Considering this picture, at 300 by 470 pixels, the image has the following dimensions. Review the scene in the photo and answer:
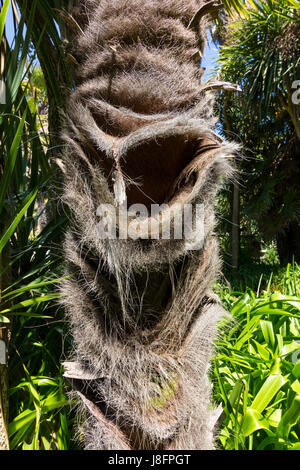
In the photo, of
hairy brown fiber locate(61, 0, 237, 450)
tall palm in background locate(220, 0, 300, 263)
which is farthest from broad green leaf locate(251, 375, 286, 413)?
tall palm in background locate(220, 0, 300, 263)

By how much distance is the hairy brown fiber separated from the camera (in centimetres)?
99

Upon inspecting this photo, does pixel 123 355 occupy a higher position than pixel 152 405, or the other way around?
pixel 123 355

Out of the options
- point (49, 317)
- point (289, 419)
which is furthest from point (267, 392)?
point (49, 317)

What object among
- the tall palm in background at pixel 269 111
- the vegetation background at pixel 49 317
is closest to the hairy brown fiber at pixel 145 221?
the vegetation background at pixel 49 317

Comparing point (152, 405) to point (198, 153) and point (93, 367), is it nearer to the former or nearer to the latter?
point (93, 367)

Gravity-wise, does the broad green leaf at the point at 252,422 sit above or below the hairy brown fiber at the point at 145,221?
below

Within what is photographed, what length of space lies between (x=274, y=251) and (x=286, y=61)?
497 centimetres

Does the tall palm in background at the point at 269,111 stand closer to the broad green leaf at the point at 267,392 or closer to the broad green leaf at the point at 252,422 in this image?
the broad green leaf at the point at 267,392

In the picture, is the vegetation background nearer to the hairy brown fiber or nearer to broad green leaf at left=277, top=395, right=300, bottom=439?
broad green leaf at left=277, top=395, right=300, bottom=439

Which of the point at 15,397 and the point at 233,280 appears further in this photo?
the point at 233,280

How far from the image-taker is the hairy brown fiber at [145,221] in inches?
38.8

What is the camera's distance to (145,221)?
94cm

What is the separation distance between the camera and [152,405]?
3.30ft
